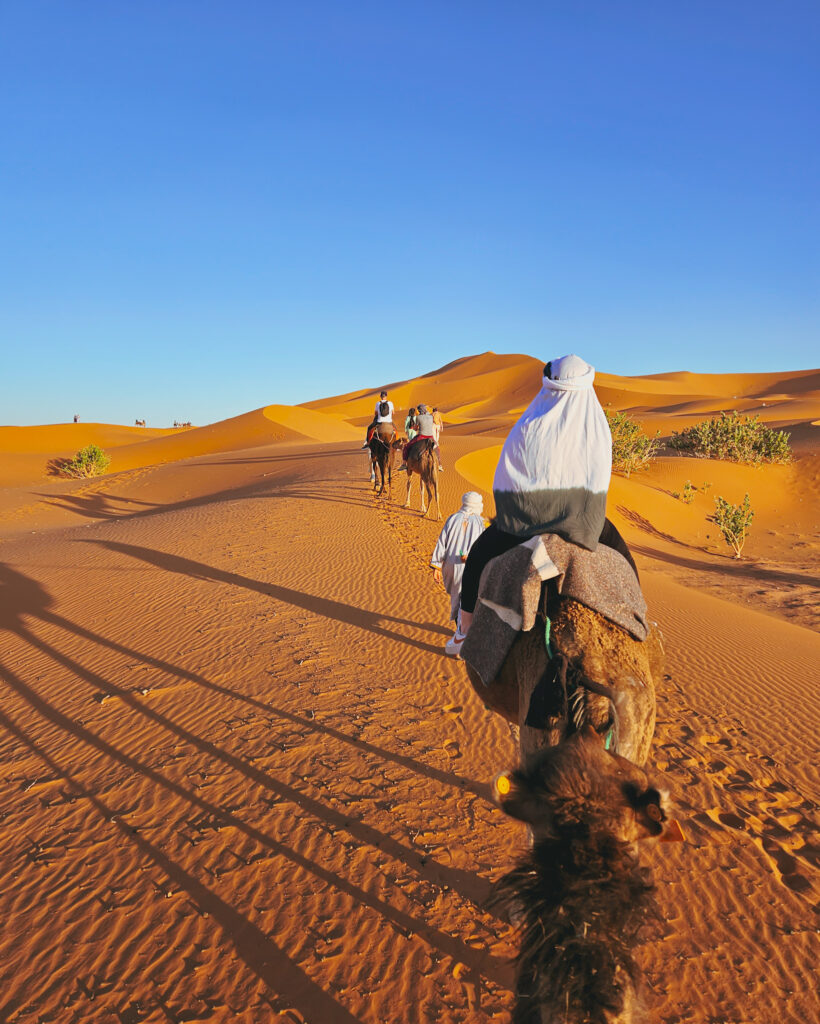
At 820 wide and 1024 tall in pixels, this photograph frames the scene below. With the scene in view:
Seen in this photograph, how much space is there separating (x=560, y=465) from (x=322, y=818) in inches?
115

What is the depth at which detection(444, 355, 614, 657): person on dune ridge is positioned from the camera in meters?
2.73

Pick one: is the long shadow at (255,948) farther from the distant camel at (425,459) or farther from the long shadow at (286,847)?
the distant camel at (425,459)

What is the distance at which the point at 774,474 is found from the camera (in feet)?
71.2

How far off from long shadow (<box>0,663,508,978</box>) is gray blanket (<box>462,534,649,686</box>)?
126 centimetres

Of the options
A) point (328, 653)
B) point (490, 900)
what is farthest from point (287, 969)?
point (328, 653)

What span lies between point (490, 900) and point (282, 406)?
54850 mm

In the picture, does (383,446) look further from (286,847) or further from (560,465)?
(560,465)

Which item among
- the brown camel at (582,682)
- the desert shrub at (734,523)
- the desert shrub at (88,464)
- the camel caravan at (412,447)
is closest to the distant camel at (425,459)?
the camel caravan at (412,447)

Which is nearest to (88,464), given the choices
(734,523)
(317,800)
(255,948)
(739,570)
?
(734,523)

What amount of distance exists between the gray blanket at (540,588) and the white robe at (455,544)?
312 centimetres

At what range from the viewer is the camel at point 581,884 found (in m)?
1.45

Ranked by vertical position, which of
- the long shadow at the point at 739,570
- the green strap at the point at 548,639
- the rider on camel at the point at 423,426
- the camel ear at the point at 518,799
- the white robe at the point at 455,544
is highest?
the rider on camel at the point at 423,426

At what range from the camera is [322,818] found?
13.2ft

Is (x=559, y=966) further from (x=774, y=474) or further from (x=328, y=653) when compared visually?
(x=774, y=474)
